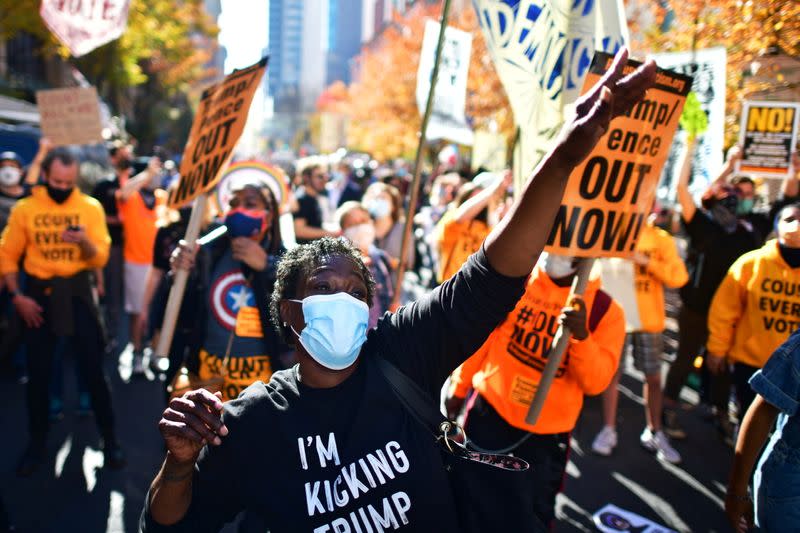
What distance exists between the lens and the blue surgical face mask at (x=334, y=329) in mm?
1872

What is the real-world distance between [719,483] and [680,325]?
1340 mm

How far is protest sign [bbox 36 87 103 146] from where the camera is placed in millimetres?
6969

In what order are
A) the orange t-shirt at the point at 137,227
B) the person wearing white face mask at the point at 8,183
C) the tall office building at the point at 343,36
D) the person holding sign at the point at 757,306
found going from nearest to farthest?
the person holding sign at the point at 757,306 → the person wearing white face mask at the point at 8,183 → the orange t-shirt at the point at 137,227 → the tall office building at the point at 343,36

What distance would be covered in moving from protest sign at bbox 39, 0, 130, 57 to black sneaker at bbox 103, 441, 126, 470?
150 inches

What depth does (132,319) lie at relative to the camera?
700 centimetres

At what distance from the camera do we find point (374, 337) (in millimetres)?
2025

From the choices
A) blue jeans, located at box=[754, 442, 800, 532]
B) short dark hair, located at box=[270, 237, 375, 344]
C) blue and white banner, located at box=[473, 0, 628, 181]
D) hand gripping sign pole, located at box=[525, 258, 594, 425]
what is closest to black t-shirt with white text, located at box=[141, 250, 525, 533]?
short dark hair, located at box=[270, 237, 375, 344]

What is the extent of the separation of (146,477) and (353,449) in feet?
10.9

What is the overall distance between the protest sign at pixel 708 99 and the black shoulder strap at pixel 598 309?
2380mm

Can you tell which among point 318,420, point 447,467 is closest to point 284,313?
point 318,420

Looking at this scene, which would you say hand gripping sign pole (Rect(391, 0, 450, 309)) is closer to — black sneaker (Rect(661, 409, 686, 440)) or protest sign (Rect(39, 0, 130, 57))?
black sneaker (Rect(661, 409, 686, 440))

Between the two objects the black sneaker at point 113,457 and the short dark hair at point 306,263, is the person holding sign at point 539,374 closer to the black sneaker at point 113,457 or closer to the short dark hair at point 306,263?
the short dark hair at point 306,263

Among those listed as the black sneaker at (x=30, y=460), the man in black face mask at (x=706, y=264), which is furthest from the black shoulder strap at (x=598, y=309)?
the black sneaker at (x=30, y=460)

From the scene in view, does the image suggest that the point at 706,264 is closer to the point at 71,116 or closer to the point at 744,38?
the point at 744,38
